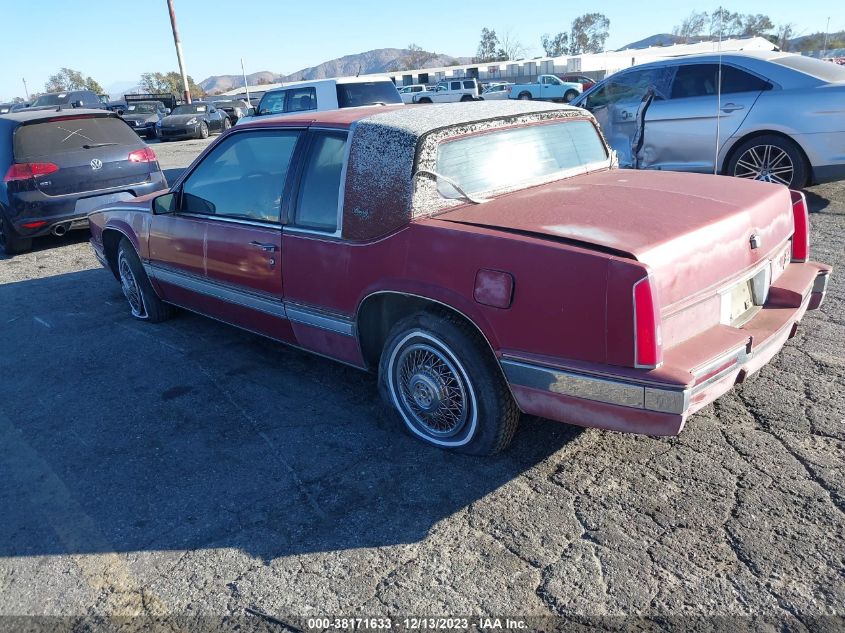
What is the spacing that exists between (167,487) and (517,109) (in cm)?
274

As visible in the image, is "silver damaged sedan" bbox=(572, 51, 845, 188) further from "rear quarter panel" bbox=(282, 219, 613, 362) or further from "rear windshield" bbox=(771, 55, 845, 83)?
"rear quarter panel" bbox=(282, 219, 613, 362)

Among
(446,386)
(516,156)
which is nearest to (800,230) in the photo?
(516,156)

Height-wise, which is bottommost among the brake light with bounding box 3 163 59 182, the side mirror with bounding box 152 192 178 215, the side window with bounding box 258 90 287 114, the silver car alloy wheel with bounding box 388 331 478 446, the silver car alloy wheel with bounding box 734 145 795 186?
the silver car alloy wheel with bounding box 388 331 478 446

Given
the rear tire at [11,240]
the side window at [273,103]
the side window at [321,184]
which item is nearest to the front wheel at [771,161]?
the side window at [321,184]

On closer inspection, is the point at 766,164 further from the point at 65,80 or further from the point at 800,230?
the point at 65,80

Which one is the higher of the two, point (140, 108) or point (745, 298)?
point (140, 108)

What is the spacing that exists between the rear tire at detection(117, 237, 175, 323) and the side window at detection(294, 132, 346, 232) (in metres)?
2.20

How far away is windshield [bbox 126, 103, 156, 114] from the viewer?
2597 centimetres

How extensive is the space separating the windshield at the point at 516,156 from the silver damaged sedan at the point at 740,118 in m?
2.77

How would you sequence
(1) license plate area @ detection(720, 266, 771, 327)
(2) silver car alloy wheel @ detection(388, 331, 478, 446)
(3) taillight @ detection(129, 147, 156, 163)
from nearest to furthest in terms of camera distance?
(1) license plate area @ detection(720, 266, 771, 327) → (2) silver car alloy wheel @ detection(388, 331, 478, 446) → (3) taillight @ detection(129, 147, 156, 163)

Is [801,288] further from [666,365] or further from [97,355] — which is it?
[97,355]

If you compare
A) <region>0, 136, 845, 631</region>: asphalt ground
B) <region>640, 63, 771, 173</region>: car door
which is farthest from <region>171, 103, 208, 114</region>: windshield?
<region>0, 136, 845, 631</region>: asphalt ground

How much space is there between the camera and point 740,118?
724cm

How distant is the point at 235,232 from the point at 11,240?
18.1 feet
